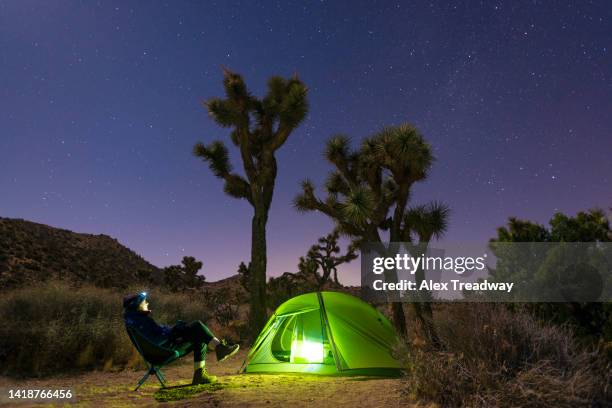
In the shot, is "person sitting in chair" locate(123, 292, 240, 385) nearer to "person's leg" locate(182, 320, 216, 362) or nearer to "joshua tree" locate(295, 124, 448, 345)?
"person's leg" locate(182, 320, 216, 362)

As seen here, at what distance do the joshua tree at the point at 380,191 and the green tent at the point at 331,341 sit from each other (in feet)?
20.3

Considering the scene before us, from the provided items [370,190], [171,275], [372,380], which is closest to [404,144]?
[370,190]

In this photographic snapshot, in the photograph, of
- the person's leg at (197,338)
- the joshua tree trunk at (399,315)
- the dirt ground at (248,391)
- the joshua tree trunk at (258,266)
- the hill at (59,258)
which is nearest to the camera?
the dirt ground at (248,391)

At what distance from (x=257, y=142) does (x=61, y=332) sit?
8.67 m

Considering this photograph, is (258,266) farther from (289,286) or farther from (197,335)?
(289,286)

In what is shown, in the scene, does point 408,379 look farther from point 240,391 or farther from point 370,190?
point 370,190

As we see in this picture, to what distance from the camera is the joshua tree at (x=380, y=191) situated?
15031 millimetres

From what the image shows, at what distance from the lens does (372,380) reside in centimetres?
682

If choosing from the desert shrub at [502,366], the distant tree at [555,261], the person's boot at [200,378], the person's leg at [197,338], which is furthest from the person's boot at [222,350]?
the distant tree at [555,261]

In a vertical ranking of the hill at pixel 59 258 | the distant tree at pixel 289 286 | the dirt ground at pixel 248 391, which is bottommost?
the dirt ground at pixel 248 391

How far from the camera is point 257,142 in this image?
15.6 meters

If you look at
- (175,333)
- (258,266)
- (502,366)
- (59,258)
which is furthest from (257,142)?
(59,258)

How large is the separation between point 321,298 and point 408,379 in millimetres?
3273

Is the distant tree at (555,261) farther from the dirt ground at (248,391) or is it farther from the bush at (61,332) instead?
the bush at (61,332)
